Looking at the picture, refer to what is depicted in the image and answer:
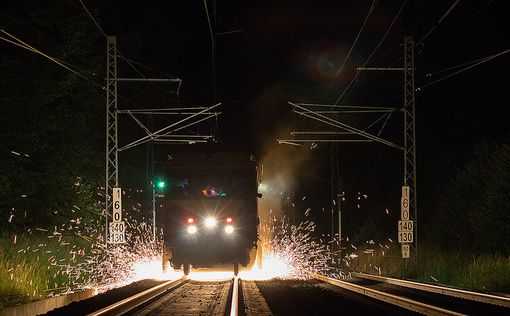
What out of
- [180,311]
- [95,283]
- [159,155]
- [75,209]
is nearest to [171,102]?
[159,155]

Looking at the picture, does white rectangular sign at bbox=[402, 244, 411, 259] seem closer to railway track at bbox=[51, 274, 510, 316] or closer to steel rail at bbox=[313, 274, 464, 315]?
steel rail at bbox=[313, 274, 464, 315]

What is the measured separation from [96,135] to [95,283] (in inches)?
967

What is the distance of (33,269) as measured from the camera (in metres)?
19.1

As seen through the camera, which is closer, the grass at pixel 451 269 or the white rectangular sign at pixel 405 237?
the grass at pixel 451 269

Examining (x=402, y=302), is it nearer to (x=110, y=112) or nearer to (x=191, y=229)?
(x=191, y=229)

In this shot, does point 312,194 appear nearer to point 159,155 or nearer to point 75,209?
point 159,155

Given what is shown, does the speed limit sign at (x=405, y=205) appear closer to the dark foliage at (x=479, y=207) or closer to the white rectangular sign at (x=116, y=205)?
the dark foliage at (x=479, y=207)

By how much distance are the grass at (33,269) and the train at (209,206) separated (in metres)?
3.72

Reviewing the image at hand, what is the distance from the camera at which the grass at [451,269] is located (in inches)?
846

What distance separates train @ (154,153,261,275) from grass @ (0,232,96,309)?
372cm

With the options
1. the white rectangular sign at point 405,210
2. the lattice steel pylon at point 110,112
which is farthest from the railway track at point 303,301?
the lattice steel pylon at point 110,112

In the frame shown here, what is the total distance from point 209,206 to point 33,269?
31.8 ft

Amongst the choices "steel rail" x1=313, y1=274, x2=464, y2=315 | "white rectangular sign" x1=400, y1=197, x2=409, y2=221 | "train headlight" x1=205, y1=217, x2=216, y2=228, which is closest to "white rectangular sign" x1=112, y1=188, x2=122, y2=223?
"train headlight" x1=205, y1=217, x2=216, y2=228

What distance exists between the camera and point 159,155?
7288 centimetres
